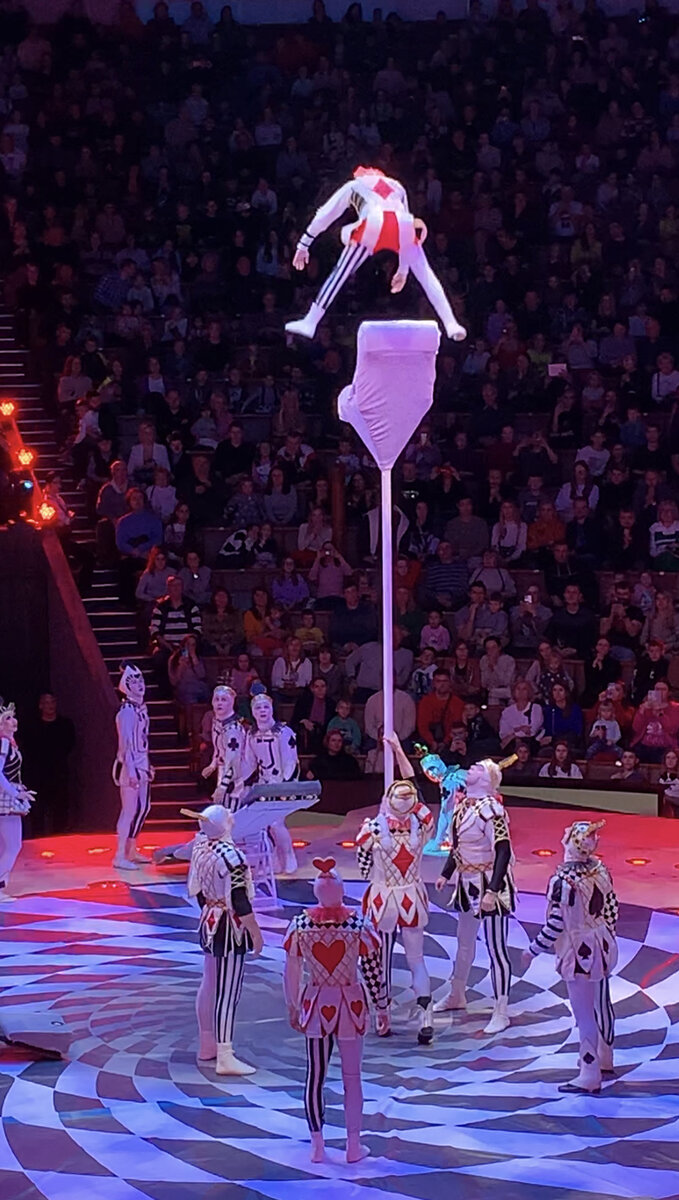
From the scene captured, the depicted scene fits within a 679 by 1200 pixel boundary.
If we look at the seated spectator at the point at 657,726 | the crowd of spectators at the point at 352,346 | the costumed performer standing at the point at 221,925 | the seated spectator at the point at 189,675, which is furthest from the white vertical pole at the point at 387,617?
the seated spectator at the point at 189,675

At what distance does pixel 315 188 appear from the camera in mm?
20500

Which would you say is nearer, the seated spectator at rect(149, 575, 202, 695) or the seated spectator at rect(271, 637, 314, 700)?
the seated spectator at rect(271, 637, 314, 700)

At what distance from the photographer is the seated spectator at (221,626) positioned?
1617 cm

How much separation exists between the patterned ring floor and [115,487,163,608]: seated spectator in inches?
213

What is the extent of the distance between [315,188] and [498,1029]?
12220 millimetres

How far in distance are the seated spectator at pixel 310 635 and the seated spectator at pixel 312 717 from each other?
562 mm

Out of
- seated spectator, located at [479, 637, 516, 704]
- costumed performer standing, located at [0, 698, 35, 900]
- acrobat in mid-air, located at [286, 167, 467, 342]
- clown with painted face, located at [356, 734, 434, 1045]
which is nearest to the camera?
clown with painted face, located at [356, 734, 434, 1045]

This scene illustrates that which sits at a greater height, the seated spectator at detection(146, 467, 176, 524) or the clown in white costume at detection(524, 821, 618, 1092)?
the seated spectator at detection(146, 467, 176, 524)

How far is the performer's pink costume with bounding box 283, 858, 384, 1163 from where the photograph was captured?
848cm

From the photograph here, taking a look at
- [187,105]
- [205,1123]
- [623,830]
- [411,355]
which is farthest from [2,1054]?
[187,105]

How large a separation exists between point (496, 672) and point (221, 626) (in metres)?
2.34

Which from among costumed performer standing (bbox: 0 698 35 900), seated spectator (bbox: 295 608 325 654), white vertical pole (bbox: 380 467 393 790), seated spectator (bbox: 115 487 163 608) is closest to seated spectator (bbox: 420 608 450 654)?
seated spectator (bbox: 295 608 325 654)

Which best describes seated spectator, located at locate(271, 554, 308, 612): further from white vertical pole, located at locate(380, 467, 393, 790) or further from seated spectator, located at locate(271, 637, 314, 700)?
white vertical pole, located at locate(380, 467, 393, 790)

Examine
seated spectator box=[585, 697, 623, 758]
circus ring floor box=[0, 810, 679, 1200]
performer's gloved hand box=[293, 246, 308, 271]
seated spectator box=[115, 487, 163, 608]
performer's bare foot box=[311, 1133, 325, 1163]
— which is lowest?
circus ring floor box=[0, 810, 679, 1200]
